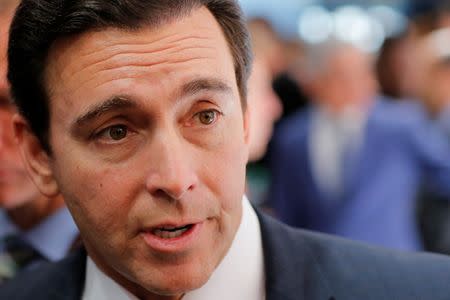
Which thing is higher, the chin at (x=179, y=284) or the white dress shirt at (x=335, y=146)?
the chin at (x=179, y=284)

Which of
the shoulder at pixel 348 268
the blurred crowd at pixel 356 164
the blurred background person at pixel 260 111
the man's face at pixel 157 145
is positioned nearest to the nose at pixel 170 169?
the man's face at pixel 157 145

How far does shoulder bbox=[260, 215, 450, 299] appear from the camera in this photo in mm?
2016

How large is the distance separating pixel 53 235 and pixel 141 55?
3.82 feet

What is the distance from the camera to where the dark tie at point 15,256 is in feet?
9.14

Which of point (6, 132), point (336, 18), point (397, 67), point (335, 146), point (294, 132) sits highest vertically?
point (6, 132)

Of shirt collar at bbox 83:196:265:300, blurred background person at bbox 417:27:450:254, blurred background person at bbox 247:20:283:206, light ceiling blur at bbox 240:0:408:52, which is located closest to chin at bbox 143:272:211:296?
shirt collar at bbox 83:196:265:300

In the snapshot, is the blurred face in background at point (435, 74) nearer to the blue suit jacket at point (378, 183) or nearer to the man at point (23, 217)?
the blue suit jacket at point (378, 183)

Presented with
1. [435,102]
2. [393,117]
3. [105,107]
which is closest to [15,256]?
[105,107]

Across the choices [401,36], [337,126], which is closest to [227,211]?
[337,126]

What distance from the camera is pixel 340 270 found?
6.81 ft

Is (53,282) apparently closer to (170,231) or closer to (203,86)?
(170,231)

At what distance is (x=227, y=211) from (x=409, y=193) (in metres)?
2.85

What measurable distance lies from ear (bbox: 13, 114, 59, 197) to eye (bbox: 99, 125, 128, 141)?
0.99ft

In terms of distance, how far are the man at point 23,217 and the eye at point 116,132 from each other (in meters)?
0.99
